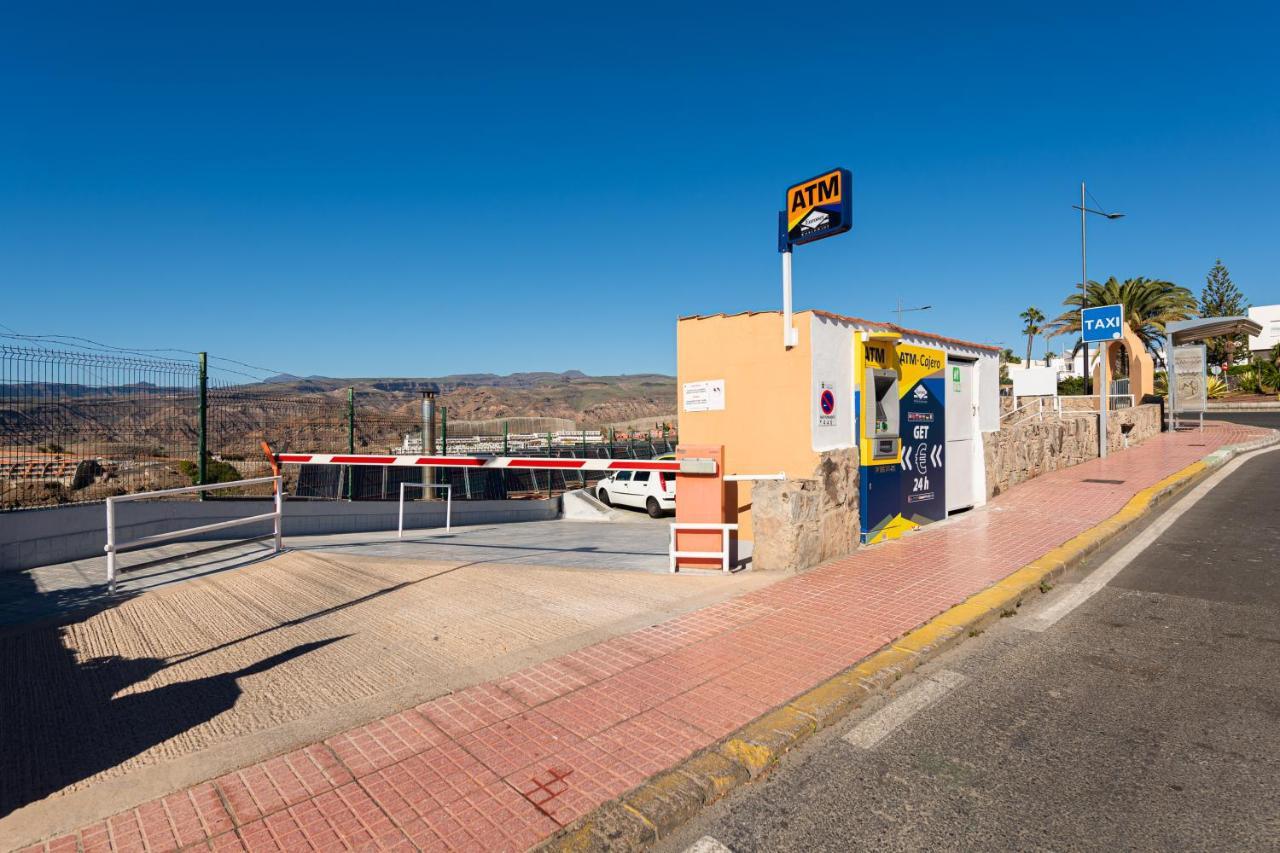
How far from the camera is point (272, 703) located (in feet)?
13.1

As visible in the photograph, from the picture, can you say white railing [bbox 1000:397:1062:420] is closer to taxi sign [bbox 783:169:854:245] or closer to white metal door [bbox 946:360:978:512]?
white metal door [bbox 946:360:978:512]

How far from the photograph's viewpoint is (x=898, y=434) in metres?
9.34

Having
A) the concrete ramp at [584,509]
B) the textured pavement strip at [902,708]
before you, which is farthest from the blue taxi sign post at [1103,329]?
the textured pavement strip at [902,708]

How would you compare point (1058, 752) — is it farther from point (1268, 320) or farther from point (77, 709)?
point (1268, 320)

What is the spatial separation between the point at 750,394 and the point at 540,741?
21.0 feet

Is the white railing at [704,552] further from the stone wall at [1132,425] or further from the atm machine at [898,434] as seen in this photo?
the stone wall at [1132,425]

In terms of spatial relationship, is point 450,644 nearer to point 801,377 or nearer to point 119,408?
point 801,377

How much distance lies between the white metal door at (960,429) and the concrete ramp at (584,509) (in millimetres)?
8802

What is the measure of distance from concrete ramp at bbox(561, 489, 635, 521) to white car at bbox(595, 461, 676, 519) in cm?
53

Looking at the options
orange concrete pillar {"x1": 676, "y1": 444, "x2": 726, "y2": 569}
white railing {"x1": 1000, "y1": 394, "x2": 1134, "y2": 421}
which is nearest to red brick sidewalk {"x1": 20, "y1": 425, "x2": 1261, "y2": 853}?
orange concrete pillar {"x1": 676, "y1": 444, "x2": 726, "y2": 569}

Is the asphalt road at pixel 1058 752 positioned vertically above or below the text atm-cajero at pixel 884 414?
below

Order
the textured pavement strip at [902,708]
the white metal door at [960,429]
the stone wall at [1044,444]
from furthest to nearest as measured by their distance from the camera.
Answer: the stone wall at [1044,444], the white metal door at [960,429], the textured pavement strip at [902,708]

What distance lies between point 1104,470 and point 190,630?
17.6 m

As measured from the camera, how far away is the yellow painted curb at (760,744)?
2854 millimetres
